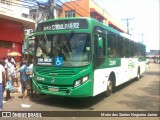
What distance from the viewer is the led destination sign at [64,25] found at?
8.46m

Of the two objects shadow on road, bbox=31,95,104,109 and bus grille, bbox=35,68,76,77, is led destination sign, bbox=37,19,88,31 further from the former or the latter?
shadow on road, bbox=31,95,104,109

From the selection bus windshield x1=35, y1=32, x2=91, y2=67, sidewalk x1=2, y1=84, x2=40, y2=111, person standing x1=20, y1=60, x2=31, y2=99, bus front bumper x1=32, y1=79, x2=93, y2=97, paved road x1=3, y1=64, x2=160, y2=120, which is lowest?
paved road x1=3, y1=64, x2=160, y2=120

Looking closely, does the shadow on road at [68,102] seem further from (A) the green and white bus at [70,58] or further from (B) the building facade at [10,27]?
(B) the building facade at [10,27]

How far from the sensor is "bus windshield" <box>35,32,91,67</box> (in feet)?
26.9

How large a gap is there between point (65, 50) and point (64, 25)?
99 cm

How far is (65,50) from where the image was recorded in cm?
838

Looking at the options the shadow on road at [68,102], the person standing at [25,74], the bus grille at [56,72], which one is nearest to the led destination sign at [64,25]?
the bus grille at [56,72]

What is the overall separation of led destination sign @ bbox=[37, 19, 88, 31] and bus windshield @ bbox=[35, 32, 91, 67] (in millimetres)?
270

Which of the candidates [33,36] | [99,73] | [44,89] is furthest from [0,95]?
[99,73]

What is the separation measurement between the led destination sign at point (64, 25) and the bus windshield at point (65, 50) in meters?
0.27

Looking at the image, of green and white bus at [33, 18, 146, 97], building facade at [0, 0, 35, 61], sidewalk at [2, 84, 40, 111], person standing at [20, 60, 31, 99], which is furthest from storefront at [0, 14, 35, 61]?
green and white bus at [33, 18, 146, 97]

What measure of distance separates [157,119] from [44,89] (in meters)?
4.02

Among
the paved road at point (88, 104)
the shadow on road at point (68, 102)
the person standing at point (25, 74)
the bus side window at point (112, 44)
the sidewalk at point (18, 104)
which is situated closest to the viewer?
the sidewalk at point (18, 104)

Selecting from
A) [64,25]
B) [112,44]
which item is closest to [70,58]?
[64,25]
